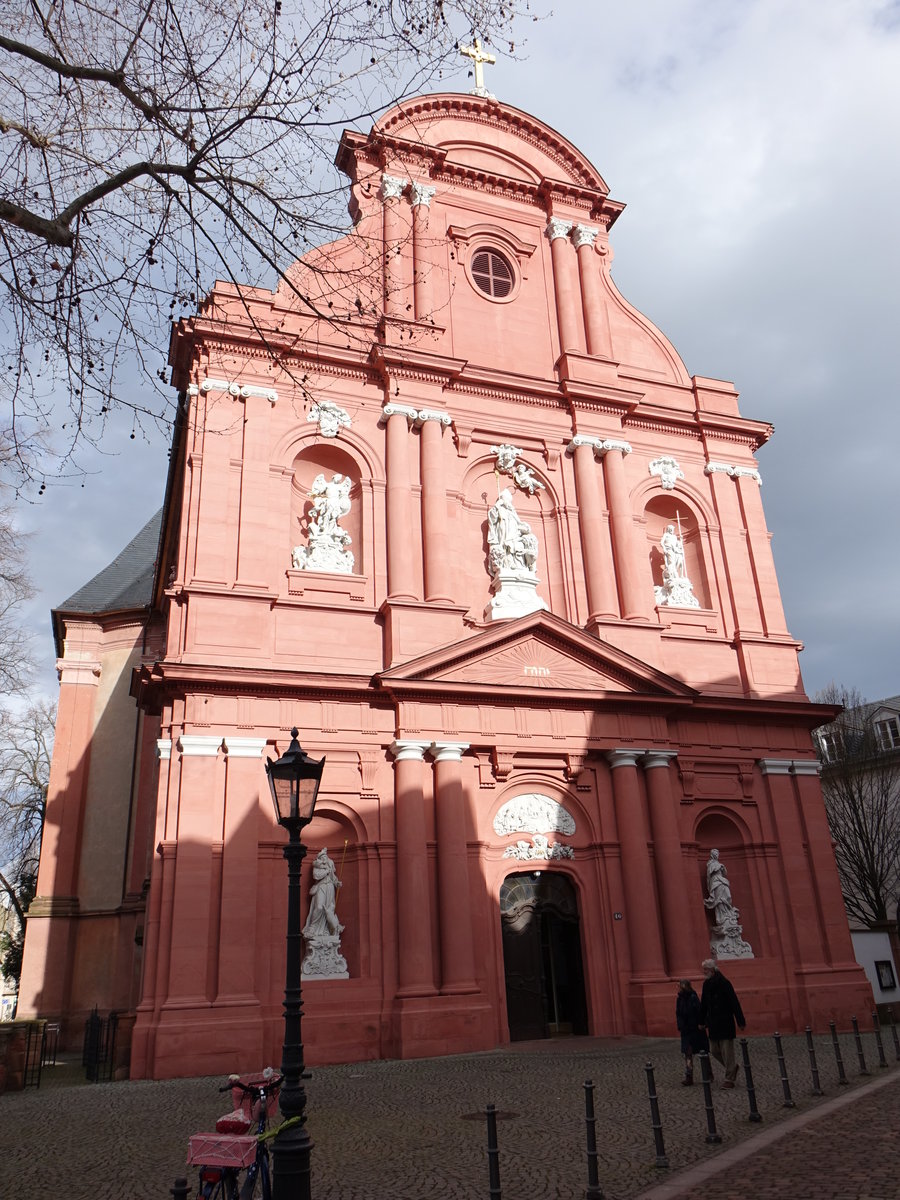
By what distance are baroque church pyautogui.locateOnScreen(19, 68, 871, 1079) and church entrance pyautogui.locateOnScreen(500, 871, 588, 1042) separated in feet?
0.23

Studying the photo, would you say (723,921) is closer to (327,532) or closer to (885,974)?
(885,974)

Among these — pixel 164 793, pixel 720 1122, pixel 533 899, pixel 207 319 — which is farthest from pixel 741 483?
pixel 720 1122

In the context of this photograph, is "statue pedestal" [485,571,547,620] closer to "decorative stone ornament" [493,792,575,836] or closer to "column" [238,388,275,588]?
"decorative stone ornament" [493,792,575,836]

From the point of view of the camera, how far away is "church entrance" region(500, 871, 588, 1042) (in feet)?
58.0

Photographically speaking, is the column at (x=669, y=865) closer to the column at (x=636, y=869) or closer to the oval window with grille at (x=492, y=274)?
the column at (x=636, y=869)

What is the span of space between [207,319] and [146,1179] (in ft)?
49.6

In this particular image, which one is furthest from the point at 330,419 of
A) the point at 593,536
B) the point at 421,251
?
the point at 593,536

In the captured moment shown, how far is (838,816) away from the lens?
109 feet

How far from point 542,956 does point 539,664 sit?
5.53 m

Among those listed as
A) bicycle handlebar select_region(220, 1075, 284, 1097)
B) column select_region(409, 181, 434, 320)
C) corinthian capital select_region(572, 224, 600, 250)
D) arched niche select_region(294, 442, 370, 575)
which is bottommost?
bicycle handlebar select_region(220, 1075, 284, 1097)

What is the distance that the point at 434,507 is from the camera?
65.8 ft

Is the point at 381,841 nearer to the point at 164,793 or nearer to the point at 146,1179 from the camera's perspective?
the point at 164,793

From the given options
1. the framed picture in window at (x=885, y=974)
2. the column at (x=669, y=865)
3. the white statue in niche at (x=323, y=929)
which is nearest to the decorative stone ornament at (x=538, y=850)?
the column at (x=669, y=865)

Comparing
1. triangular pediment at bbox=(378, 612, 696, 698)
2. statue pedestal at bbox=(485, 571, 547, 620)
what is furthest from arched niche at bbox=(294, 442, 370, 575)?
triangular pediment at bbox=(378, 612, 696, 698)
